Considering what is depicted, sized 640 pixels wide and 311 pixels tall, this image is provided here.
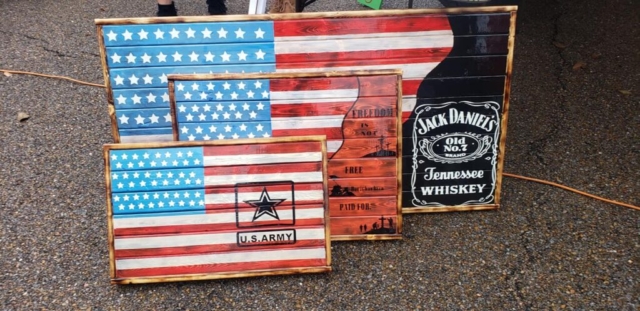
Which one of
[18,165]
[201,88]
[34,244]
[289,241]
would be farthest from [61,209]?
[289,241]

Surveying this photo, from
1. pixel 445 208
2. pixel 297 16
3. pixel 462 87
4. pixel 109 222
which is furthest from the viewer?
pixel 445 208

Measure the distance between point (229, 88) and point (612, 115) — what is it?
7.26 feet

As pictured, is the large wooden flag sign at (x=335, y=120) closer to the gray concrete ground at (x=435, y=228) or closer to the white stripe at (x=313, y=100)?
the white stripe at (x=313, y=100)

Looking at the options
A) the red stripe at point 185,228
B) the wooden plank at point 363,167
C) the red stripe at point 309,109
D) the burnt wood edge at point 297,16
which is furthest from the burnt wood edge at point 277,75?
the red stripe at point 185,228

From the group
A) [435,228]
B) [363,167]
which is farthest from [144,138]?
[435,228]

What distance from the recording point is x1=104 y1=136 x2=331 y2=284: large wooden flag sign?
2.23 meters

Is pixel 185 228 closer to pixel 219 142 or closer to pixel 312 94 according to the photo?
pixel 219 142

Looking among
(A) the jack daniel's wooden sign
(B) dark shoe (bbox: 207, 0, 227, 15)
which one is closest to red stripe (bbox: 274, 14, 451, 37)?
(A) the jack daniel's wooden sign

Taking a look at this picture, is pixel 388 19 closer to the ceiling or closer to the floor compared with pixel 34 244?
closer to the ceiling

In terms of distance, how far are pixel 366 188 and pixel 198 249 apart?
27.1 inches

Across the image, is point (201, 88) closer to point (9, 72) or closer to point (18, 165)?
point (18, 165)

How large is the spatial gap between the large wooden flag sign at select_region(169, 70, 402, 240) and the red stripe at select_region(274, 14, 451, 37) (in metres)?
0.17

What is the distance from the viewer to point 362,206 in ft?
8.03

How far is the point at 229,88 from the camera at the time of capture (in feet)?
7.83
